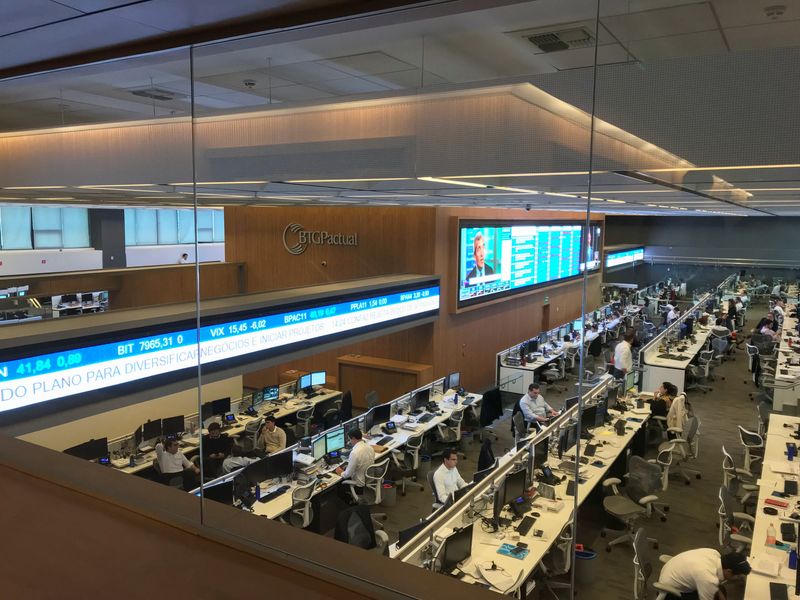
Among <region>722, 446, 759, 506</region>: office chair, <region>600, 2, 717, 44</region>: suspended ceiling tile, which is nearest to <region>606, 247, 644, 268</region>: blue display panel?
<region>722, 446, 759, 506</region>: office chair

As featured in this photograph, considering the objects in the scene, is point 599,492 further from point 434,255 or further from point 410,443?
point 434,255

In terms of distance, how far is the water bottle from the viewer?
4.93 metres

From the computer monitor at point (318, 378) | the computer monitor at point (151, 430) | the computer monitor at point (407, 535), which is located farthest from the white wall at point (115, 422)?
the computer monitor at point (407, 535)

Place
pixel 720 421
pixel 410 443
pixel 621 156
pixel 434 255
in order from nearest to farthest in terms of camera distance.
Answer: pixel 621 156, pixel 410 443, pixel 720 421, pixel 434 255

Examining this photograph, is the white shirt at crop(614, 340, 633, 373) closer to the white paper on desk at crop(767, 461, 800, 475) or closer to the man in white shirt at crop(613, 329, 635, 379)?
the man in white shirt at crop(613, 329, 635, 379)

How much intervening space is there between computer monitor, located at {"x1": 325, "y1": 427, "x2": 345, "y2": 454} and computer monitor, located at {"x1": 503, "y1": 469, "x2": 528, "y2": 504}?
8.79 feet

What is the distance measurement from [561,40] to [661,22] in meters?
0.85

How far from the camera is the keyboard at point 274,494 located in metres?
6.28

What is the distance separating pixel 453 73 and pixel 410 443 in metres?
5.40

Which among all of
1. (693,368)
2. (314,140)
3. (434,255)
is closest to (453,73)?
(314,140)

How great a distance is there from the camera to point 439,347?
35.6 ft

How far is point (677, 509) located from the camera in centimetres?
666

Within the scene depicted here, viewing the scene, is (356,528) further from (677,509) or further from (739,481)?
(739,481)

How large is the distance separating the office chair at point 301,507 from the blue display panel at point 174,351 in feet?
5.12
